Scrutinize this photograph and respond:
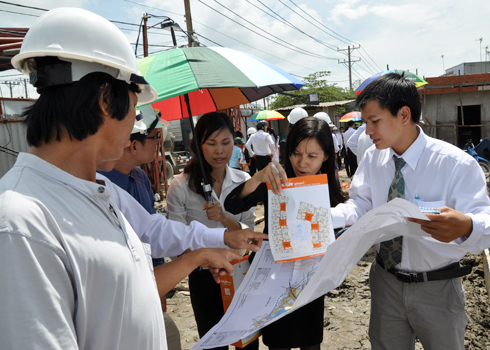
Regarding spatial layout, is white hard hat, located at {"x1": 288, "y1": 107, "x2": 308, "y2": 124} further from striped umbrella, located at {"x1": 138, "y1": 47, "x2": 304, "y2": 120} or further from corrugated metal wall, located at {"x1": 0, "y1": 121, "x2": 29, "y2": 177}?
corrugated metal wall, located at {"x1": 0, "y1": 121, "x2": 29, "y2": 177}

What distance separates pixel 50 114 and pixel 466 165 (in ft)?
5.82

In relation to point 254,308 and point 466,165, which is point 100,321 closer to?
point 254,308

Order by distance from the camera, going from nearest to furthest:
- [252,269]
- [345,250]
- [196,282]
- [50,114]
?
1. [50,114]
2. [345,250]
3. [252,269]
4. [196,282]

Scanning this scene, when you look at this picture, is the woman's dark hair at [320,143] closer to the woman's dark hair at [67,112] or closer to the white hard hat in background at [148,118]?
the white hard hat in background at [148,118]

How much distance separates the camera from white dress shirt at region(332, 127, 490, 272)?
5.28ft

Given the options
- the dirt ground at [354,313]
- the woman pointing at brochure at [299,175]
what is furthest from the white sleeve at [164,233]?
the dirt ground at [354,313]

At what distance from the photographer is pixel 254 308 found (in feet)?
5.12

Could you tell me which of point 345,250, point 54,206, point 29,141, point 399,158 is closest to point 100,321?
point 54,206

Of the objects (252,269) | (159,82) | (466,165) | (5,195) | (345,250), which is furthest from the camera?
(159,82)

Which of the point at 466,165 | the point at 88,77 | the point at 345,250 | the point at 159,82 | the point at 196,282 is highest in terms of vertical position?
the point at 159,82

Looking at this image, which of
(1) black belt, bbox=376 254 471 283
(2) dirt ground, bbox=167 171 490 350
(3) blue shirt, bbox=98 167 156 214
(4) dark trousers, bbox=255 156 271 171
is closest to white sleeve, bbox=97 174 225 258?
(3) blue shirt, bbox=98 167 156 214

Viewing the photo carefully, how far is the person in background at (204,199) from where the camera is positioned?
2.37 meters

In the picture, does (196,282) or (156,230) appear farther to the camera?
(196,282)

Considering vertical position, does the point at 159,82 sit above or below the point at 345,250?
above
